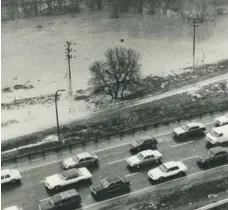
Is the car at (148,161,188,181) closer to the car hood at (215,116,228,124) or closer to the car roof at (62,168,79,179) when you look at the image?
the car roof at (62,168,79,179)

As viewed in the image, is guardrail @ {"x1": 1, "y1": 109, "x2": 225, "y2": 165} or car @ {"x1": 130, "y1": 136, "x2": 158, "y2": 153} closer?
guardrail @ {"x1": 1, "y1": 109, "x2": 225, "y2": 165}

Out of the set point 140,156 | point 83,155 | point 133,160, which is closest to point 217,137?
point 140,156

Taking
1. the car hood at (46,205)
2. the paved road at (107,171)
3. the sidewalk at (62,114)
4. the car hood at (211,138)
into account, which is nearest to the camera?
the car hood at (46,205)

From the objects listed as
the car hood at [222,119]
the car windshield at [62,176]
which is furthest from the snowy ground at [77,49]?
the car hood at [222,119]

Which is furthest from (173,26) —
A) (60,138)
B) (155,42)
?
(60,138)

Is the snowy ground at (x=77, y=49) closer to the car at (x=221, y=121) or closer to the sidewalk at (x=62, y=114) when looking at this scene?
the sidewalk at (x=62, y=114)

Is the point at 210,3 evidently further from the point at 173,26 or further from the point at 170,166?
the point at 170,166

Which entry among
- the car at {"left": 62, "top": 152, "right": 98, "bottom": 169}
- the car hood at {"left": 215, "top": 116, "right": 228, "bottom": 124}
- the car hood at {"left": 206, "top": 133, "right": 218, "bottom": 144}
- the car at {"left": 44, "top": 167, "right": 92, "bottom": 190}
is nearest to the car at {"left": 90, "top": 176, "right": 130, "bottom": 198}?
the car at {"left": 44, "top": 167, "right": 92, "bottom": 190}
